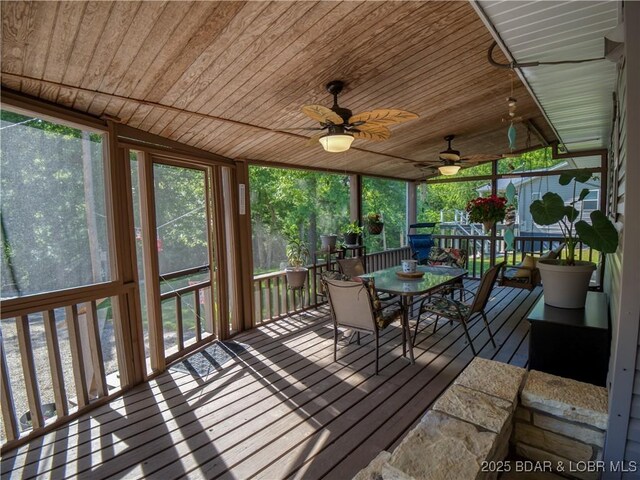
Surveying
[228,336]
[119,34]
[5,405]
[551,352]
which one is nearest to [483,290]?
[551,352]

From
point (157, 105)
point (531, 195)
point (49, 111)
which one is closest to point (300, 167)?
point (157, 105)

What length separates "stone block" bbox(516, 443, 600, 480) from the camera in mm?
1274

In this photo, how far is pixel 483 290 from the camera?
3371 mm

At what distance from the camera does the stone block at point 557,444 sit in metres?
1.31

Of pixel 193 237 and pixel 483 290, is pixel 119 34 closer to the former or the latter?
pixel 193 237

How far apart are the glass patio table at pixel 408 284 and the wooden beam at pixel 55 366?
269 centimetres

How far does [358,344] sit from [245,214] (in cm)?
209

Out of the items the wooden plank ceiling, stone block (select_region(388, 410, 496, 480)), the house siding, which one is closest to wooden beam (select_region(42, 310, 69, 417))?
the wooden plank ceiling

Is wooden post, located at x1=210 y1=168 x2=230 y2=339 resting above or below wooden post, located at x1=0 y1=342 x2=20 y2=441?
above

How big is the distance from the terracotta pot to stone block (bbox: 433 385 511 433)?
3.27 metres

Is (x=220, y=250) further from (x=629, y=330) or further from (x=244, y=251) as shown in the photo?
(x=629, y=330)

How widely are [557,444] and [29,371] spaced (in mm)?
3085

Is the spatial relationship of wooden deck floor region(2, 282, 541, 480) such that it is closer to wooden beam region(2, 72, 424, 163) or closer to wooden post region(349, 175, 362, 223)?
wooden beam region(2, 72, 424, 163)

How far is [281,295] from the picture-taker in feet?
15.6
